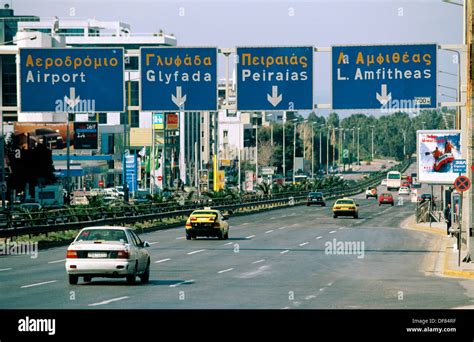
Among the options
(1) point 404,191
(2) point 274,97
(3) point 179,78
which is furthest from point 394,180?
(3) point 179,78

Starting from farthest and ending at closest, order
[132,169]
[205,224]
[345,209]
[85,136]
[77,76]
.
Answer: [85,136], [132,169], [345,209], [205,224], [77,76]

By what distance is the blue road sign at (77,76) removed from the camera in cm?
4225

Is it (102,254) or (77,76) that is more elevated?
(77,76)

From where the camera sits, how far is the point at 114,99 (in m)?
42.7

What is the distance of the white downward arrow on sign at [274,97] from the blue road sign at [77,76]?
218 inches

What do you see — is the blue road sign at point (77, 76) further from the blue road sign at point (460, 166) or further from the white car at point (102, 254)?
the white car at point (102, 254)

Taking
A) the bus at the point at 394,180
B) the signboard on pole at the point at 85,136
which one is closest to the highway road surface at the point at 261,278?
the signboard on pole at the point at 85,136

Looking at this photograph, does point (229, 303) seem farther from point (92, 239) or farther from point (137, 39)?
point (137, 39)

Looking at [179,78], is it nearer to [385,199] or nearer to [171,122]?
[385,199]

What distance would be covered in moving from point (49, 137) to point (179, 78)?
7820 cm

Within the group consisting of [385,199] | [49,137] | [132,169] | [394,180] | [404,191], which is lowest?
[404,191]

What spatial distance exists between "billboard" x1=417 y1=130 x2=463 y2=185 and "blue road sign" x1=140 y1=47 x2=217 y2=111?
105ft

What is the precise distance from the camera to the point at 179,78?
138ft

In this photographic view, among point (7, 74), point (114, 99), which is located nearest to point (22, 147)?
point (7, 74)
